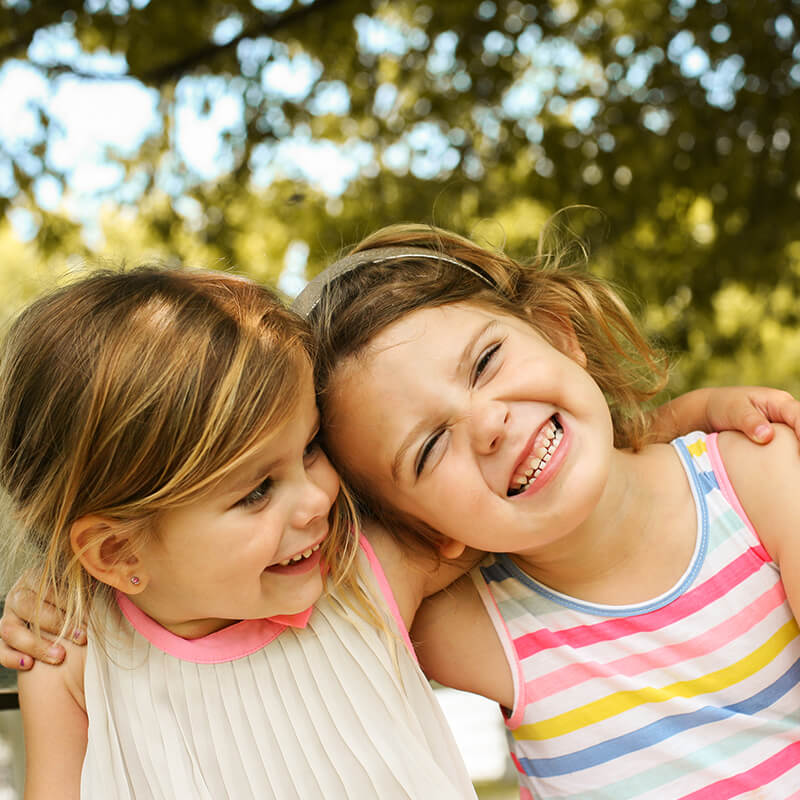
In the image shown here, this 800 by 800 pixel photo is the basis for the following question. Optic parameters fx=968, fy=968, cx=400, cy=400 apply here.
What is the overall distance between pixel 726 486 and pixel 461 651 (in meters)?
0.57

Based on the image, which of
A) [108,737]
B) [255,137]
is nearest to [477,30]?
[255,137]

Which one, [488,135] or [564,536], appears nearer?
[564,536]

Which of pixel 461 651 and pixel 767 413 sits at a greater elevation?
pixel 767 413

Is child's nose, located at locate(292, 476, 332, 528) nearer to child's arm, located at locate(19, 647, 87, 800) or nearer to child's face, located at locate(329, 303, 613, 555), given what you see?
child's face, located at locate(329, 303, 613, 555)

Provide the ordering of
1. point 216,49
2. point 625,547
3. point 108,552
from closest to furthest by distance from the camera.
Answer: point 108,552 < point 625,547 < point 216,49

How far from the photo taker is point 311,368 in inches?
60.9

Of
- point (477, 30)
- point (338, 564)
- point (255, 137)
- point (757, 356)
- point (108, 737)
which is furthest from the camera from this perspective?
point (757, 356)

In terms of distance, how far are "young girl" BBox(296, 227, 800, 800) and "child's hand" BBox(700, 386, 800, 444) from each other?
3cm

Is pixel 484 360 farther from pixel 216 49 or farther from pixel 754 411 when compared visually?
pixel 216 49

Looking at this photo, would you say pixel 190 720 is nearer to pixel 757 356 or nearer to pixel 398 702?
pixel 398 702

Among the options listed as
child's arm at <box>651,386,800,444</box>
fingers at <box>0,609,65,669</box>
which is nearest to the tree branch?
child's arm at <box>651,386,800,444</box>

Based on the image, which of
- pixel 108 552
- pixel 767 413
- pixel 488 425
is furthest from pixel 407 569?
pixel 767 413

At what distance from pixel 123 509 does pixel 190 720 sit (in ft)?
1.29

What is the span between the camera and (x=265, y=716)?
1.54 meters
